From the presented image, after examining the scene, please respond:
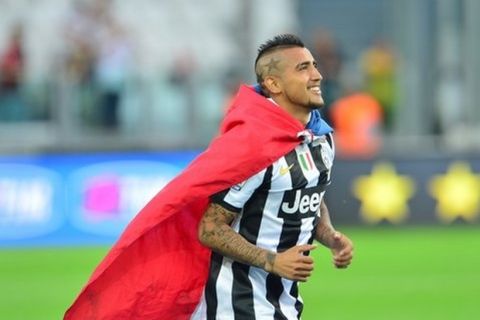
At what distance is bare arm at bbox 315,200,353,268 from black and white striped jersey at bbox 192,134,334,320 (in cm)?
23

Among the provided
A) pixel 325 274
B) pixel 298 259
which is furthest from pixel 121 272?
pixel 325 274

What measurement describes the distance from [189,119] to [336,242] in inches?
→ 472

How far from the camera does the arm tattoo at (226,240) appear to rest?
638 centimetres

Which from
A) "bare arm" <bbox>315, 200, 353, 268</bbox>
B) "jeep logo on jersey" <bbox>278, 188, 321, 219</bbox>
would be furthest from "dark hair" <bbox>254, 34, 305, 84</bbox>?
"bare arm" <bbox>315, 200, 353, 268</bbox>

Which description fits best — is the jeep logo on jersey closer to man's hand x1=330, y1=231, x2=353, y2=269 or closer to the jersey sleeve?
the jersey sleeve

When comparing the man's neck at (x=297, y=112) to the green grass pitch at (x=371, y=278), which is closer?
the man's neck at (x=297, y=112)

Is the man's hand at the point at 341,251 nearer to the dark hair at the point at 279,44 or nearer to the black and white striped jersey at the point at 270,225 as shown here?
the black and white striped jersey at the point at 270,225

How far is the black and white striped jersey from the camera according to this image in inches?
254

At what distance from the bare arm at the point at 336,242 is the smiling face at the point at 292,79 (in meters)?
0.60

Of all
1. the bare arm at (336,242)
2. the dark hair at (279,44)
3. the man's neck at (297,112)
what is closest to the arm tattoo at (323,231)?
A: the bare arm at (336,242)

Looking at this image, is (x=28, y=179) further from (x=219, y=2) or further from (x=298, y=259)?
(x=298, y=259)

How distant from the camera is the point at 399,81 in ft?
67.2

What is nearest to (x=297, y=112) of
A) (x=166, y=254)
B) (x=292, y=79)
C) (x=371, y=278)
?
(x=292, y=79)

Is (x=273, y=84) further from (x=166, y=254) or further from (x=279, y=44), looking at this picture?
(x=166, y=254)
